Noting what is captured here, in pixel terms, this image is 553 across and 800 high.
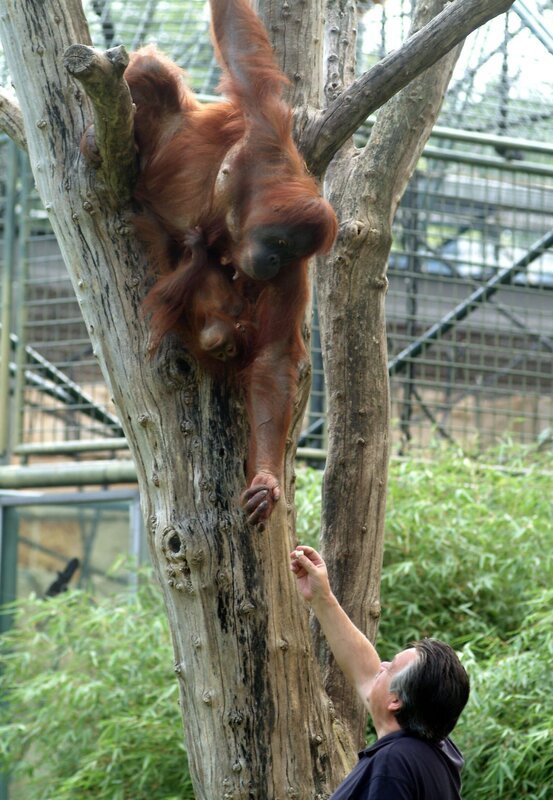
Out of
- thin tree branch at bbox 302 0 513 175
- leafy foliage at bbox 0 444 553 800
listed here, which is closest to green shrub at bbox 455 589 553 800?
leafy foliage at bbox 0 444 553 800

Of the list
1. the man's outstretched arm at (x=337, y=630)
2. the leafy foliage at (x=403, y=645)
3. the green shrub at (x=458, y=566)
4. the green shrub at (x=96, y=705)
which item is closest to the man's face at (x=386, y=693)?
the man's outstretched arm at (x=337, y=630)

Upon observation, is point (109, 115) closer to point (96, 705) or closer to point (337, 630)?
point (337, 630)

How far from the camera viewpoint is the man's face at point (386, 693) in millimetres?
2434

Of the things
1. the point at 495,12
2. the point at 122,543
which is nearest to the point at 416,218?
the point at 122,543

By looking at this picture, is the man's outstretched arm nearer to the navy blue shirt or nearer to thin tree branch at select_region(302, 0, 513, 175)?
the navy blue shirt

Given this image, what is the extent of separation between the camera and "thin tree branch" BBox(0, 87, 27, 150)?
9.98 feet

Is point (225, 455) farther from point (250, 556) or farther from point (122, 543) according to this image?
point (122, 543)

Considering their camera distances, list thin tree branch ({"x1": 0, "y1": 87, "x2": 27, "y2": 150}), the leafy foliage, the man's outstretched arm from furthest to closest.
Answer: the leafy foliage → thin tree branch ({"x1": 0, "y1": 87, "x2": 27, "y2": 150}) → the man's outstretched arm

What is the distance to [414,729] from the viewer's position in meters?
2.38

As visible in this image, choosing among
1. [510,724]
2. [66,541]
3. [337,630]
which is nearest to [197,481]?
[337,630]

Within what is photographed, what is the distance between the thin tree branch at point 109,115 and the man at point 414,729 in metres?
1.25

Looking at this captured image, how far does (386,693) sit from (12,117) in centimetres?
175

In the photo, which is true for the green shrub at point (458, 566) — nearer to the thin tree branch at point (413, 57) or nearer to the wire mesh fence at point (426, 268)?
the wire mesh fence at point (426, 268)

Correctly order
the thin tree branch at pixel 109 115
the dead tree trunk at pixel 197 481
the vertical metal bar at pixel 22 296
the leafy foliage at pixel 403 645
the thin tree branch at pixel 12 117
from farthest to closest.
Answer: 1. the vertical metal bar at pixel 22 296
2. the leafy foliage at pixel 403 645
3. the thin tree branch at pixel 12 117
4. the dead tree trunk at pixel 197 481
5. the thin tree branch at pixel 109 115
